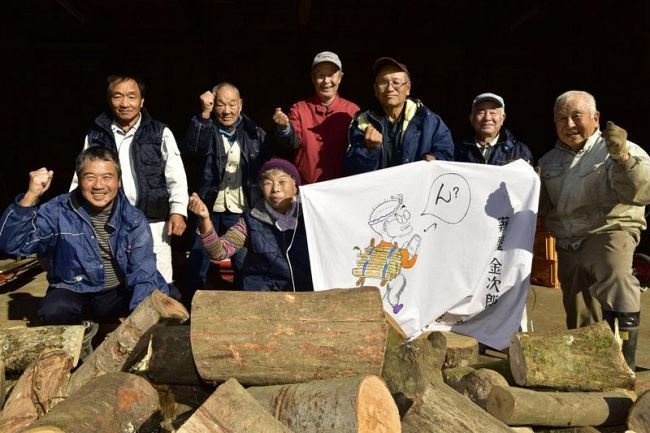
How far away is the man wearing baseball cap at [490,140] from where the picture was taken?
4.73 metres

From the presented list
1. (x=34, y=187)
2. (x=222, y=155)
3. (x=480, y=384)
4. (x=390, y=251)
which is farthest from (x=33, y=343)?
(x=480, y=384)

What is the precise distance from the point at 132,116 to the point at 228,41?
4657 mm

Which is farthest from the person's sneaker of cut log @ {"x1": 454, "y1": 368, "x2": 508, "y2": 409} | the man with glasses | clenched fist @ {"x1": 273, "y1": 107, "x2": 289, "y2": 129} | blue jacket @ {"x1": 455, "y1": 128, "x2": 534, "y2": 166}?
blue jacket @ {"x1": 455, "y1": 128, "x2": 534, "y2": 166}

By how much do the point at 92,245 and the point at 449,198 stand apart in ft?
8.54

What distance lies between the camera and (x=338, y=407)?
263 centimetres

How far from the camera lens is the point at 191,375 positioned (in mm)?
3283

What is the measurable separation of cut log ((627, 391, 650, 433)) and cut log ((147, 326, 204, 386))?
2.20 m

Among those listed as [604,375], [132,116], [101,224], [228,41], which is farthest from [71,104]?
[604,375]

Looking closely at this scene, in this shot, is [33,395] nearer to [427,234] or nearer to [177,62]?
[427,234]

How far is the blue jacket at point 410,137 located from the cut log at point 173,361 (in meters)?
2.02

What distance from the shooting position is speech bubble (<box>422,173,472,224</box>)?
182 inches

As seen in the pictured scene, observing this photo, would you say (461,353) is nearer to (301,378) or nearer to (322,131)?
(301,378)

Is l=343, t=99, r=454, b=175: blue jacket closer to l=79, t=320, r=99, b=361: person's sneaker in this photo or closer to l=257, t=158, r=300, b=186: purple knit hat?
l=257, t=158, r=300, b=186: purple knit hat

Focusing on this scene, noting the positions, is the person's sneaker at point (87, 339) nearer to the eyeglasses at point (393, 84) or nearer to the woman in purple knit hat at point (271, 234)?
the woman in purple knit hat at point (271, 234)
